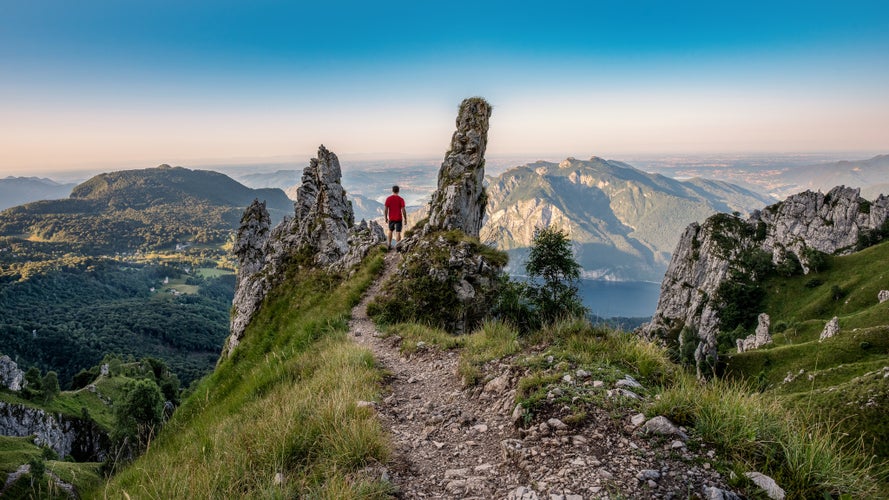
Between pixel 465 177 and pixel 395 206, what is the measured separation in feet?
21.7

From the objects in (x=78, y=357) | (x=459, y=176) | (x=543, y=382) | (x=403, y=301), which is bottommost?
(x=78, y=357)

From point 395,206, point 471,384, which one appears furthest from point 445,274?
point 471,384

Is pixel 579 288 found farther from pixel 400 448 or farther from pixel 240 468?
pixel 240 468

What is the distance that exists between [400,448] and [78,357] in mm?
204985

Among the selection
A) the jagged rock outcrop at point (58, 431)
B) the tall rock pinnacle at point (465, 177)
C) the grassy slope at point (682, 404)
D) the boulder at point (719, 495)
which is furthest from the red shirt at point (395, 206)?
the jagged rock outcrop at point (58, 431)

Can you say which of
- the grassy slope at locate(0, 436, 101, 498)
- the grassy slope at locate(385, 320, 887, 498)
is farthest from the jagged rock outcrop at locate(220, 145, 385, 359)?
the grassy slope at locate(385, 320, 887, 498)

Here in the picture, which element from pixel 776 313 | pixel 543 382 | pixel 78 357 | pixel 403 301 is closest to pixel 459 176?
pixel 403 301

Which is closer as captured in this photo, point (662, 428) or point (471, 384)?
point (662, 428)

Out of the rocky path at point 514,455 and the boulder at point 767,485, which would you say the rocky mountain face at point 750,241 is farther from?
the boulder at point 767,485

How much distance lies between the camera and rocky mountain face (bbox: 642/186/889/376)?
14250 centimetres

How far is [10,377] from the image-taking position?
80.6 meters

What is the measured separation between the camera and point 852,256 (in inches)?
4884

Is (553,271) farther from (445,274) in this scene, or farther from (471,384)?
(471,384)

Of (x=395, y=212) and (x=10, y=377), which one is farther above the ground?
(x=395, y=212)
